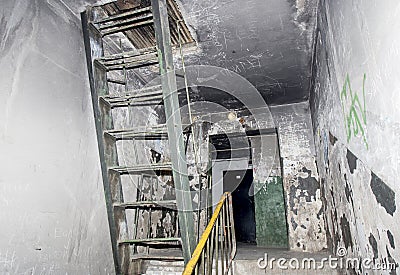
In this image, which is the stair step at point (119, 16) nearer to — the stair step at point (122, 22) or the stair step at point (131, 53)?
the stair step at point (122, 22)

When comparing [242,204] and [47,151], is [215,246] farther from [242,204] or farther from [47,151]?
[242,204]

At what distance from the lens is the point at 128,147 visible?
3535 millimetres

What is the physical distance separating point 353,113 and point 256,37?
162cm

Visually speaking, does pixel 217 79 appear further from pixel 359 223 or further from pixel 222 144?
pixel 359 223

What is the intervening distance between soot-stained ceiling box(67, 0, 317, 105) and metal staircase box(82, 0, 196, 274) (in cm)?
31

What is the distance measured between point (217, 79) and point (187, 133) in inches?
65.5

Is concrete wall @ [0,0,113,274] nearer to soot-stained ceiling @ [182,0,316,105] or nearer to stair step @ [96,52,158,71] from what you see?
stair step @ [96,52,158,71]

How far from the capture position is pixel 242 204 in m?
9.09

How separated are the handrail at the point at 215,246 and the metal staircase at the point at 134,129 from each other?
0.74ft

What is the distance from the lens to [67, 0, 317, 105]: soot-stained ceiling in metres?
2.69

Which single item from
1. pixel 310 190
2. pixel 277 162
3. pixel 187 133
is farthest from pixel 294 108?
pixel 187 133

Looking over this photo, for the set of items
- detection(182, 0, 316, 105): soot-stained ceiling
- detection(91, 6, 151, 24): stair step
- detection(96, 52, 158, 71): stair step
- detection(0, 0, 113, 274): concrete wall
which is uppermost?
detection(91, 6, 151, 24): stair step

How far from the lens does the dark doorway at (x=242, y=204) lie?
29.2 feet

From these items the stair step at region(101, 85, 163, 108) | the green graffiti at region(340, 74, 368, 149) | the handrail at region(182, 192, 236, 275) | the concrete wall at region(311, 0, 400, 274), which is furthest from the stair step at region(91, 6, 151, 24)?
the handrail at region(182, 192, 236, 275)
